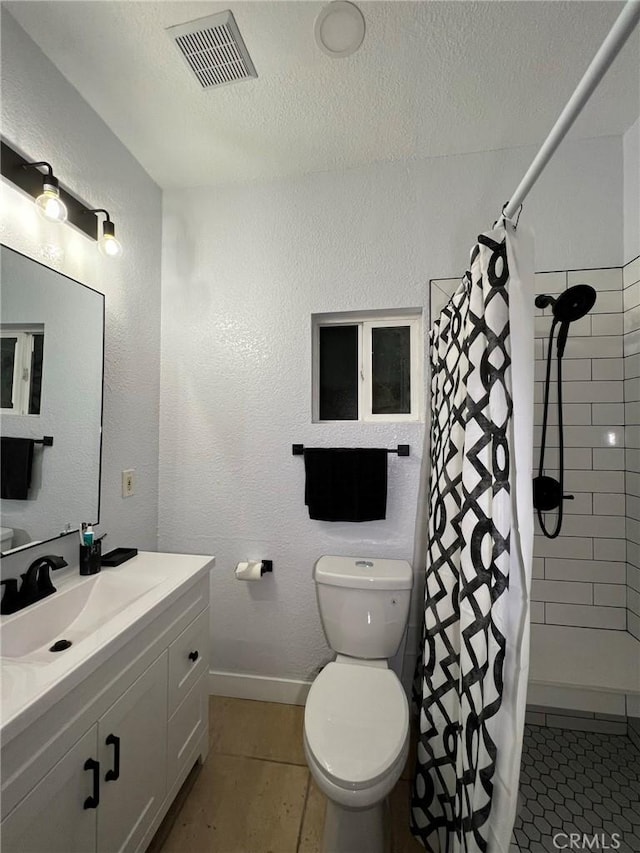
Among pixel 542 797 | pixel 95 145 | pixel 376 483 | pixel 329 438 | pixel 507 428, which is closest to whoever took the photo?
pixel 507 428

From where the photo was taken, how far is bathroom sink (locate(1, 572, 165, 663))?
1.02 meters

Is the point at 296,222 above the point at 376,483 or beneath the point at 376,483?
above

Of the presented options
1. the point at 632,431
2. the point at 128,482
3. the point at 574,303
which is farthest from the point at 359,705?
the point at 574,303

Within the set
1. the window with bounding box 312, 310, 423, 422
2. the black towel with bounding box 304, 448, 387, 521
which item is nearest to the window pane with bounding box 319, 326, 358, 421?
the window with bounding box 312, 310, 423, 422

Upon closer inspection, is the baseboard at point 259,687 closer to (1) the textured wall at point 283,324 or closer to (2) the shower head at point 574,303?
(1) the textured wall at point 283,324

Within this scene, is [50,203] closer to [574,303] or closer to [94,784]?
[94,784]

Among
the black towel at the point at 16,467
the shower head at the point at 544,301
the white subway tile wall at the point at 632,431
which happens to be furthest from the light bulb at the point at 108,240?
the white subway tile wall at the point at 632,431

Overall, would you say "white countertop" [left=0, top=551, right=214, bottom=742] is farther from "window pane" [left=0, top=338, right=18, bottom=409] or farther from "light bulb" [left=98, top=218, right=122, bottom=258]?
"light bulb" [left=98, top=218, right=122, bottom=258]

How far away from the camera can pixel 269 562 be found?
1797 mm

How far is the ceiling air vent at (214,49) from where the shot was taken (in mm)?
1129

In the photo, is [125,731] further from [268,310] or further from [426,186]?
[426,186]

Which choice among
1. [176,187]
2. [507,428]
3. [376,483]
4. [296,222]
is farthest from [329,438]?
[176,187]

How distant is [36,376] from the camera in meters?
1.22

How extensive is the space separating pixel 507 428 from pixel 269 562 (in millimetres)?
1279
